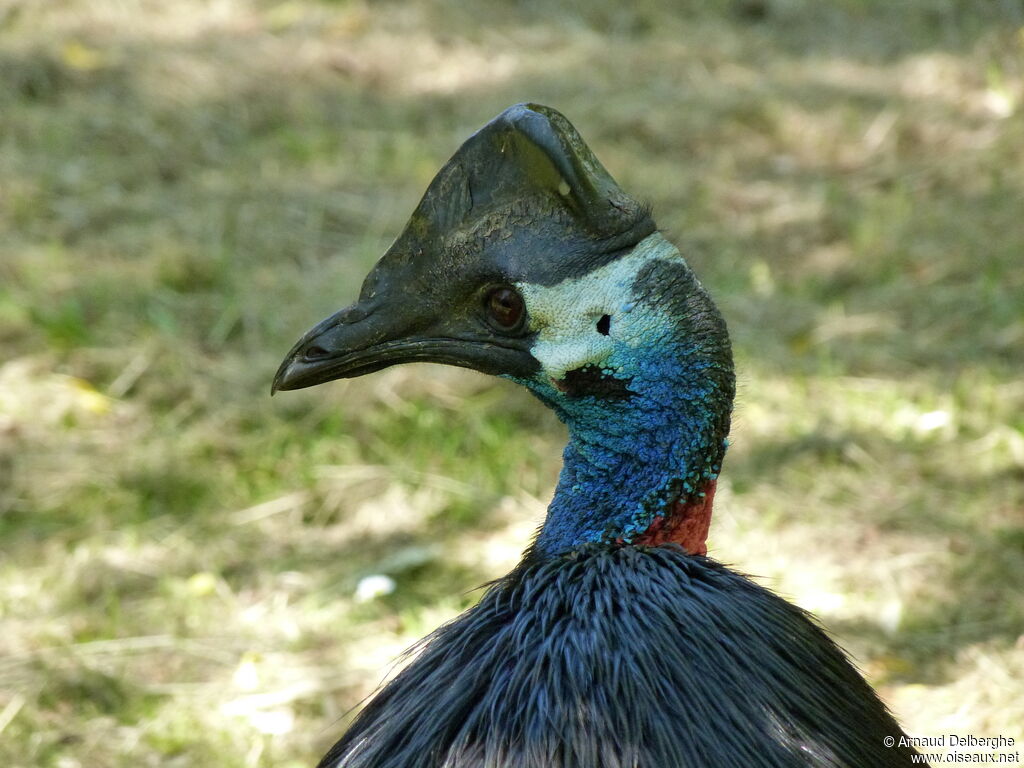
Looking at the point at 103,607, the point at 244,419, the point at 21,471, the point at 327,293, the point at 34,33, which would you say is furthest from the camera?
the point at 34,33

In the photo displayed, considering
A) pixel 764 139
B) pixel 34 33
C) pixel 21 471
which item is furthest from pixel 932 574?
pixel 34 33

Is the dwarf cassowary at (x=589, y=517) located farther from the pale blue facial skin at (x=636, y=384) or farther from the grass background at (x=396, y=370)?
the grass background at (x=396, y=370)

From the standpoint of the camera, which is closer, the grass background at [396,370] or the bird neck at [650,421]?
the bird neck at [650,421]

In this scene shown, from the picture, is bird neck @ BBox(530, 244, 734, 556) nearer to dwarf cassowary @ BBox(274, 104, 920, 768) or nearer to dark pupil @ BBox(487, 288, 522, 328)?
dwarf cassowary @ BBox(274, 104, 920, 768)

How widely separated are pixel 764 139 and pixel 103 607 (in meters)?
3.77

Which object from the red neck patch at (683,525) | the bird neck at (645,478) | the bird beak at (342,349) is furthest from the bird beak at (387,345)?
the red neck patch at (683,525)

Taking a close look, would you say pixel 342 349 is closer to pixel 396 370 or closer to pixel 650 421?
pixel 650 421

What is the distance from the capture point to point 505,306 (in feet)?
5.99

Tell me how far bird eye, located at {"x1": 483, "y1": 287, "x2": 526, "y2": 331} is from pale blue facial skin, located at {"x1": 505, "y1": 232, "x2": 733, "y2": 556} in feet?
0.08

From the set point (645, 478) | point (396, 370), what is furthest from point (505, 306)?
point (396, 370)

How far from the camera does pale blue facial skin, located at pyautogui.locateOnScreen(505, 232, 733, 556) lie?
1.76m

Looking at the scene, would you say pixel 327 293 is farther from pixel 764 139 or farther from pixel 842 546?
pixel 764 139

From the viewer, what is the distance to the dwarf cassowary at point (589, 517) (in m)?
1.59

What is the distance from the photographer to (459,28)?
6.37 m
